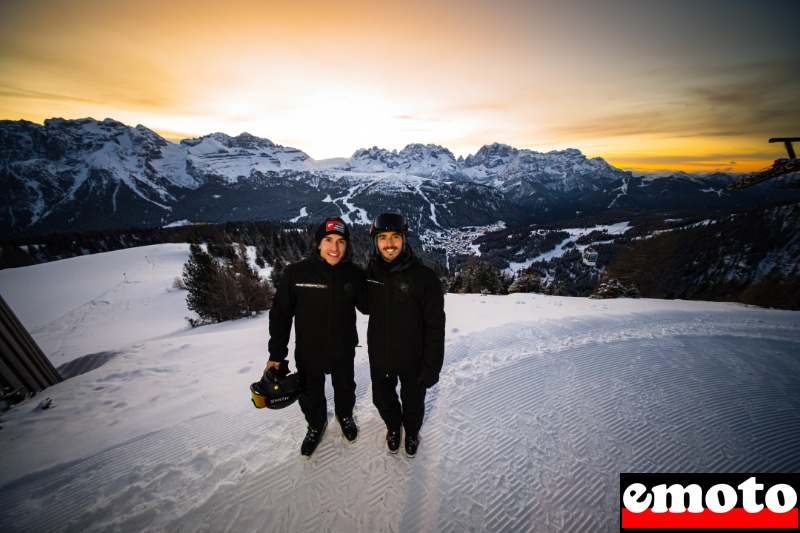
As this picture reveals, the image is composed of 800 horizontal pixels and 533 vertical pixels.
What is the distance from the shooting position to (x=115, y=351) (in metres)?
7.18

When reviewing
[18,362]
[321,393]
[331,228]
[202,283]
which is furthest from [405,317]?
[202,283]

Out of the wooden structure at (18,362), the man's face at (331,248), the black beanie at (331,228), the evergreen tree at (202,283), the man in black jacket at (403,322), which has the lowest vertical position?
the evergreen tree at (202,283)

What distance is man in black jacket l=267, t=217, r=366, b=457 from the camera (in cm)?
336

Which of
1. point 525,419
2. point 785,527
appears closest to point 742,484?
point 785,527

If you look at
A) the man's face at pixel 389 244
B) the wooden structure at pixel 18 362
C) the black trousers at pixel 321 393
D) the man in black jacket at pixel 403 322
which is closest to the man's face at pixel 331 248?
the man in black jacket at pixel 403 322

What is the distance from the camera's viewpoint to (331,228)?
337 cm

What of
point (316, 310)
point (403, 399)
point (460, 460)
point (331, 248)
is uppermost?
point (331, 248)

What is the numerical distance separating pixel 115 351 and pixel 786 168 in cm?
2194

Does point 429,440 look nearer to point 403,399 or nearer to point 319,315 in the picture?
point 403,399

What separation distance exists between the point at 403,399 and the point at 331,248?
2.11 m

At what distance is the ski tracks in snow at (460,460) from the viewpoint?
290cm

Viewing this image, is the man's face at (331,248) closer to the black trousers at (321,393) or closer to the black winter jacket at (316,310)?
the black winter jacket at (316,310)

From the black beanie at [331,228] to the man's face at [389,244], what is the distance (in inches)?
19.8

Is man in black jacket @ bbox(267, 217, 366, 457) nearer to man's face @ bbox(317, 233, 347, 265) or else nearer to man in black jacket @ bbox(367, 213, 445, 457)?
man's face @ bbox(317, 233, 347, 265)
